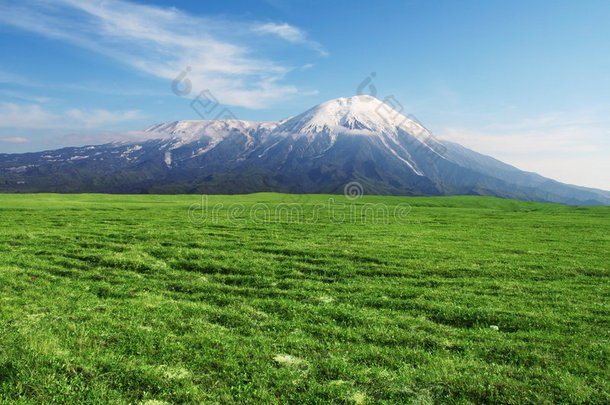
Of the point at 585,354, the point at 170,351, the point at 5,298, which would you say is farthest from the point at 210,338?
the point at 585,354

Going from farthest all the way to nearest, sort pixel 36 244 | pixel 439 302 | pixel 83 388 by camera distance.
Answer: pixel 36 244
pixel 439 302
pixel 83 388

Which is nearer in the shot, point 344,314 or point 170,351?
point 170,351

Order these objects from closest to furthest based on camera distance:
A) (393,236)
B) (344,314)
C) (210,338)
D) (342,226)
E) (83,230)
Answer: (210,338), (344,314), (83,230), (393,236), (342,226)

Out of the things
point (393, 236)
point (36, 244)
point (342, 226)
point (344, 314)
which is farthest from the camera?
point (342, 226)

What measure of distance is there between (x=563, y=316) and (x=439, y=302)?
18.3 ft

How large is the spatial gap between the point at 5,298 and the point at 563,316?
87.6 feet

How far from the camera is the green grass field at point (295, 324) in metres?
10.2

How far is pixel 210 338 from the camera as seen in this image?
43.1 feet

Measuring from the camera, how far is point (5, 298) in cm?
1623

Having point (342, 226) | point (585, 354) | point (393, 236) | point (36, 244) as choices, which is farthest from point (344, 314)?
point (342, 226)

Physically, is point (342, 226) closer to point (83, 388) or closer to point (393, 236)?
point (393, 236)

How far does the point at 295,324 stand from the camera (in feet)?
49.6

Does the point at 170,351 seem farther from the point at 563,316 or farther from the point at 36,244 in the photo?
the point at 36,244

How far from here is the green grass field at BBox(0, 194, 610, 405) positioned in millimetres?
10250
